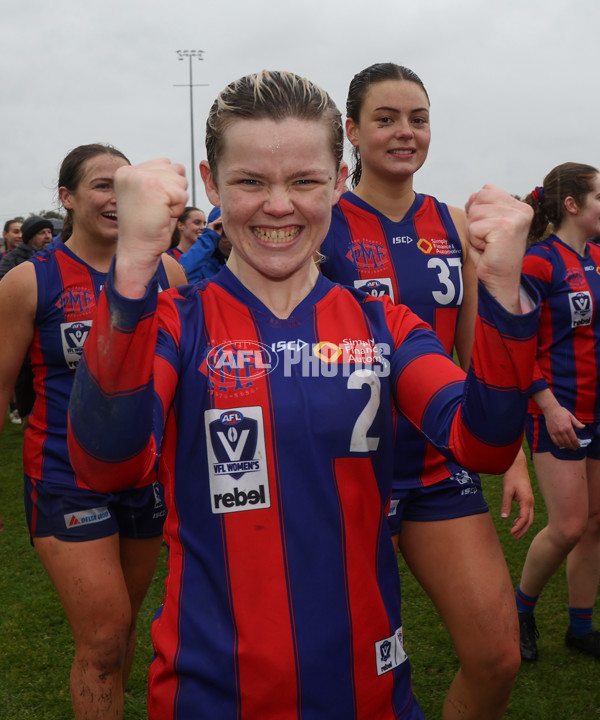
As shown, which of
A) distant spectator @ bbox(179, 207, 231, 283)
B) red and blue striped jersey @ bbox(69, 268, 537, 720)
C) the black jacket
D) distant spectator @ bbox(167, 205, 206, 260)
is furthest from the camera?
the black jacket

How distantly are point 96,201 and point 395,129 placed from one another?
4.32 feet

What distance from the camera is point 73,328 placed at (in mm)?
3299

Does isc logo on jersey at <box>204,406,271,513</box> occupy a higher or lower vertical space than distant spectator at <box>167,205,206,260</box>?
lower

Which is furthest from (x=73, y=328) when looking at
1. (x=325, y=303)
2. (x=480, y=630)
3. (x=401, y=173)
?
(x=480, y=630)

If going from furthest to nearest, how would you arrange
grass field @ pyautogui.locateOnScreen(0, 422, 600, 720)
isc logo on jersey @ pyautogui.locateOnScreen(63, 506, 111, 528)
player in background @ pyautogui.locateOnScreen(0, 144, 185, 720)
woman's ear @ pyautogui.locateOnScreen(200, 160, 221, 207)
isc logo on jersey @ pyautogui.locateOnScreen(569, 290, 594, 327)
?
1. isc logo on jersey @ pyautogui.locateOnScreen(569, 290, 594, 327)
2. grass field @ pyautogui.locateOnScreen(0, 422, 600, 720)
3. isc logo on jersey @ pyautogui.locateOnScreen(63, 506, 111, 528)
4. player in background @ pyautogui.locateOnScreen(0, 144, 185, 720)
5. woman's ear @ pyautogui.locateOnScreen(200, 160, 221, 207)

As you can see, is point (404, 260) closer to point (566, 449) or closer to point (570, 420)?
point (570, 420)

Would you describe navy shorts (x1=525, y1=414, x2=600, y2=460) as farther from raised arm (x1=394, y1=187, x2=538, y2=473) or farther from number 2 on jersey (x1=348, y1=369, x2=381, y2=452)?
raised arm (x1=394, y1=187, x2=538, y2=473)

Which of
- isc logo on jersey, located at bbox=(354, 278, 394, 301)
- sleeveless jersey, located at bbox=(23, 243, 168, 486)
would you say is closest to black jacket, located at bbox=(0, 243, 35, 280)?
sleeveless jersey, located at bbox=(23, 243, 168, 486)

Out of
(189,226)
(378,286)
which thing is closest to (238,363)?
(378,286)

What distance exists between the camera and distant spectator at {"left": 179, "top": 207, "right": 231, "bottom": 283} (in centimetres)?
428

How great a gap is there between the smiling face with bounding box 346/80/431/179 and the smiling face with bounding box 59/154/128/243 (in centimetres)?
111

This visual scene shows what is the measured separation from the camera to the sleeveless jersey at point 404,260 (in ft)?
Result: 10.1

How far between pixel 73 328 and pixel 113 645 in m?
1.26

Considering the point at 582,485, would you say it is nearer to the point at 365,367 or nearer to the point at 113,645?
the point at 113,645
